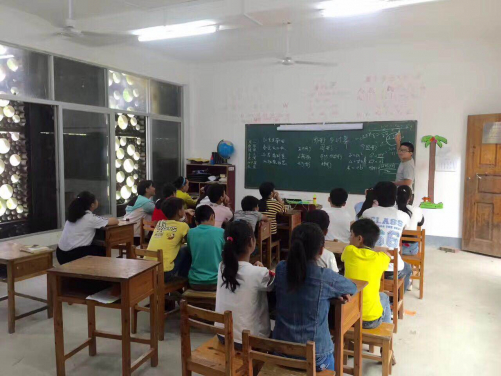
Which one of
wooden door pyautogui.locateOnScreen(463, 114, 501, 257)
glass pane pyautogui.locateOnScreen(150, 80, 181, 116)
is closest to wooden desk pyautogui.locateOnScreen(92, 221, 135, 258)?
glass pane pyautogui.locateOnScreen(150, 80, 181, 116)

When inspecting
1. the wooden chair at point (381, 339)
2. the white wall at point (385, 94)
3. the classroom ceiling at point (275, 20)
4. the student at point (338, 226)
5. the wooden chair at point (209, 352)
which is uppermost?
the classroom ceiling at point (275, 20)

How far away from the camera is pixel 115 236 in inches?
160

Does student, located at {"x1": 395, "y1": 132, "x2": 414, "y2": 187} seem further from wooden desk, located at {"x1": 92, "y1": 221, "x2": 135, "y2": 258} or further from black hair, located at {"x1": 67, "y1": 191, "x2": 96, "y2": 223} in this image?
Answer: black hair, located at {"x1": 67, "y1": 191, "x2": 96, "y2": 223}

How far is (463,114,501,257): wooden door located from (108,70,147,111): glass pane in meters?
5.06

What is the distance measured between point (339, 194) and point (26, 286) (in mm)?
3272

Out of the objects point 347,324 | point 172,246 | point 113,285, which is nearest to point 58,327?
point 113,285

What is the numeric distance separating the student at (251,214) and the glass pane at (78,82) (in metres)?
3.16

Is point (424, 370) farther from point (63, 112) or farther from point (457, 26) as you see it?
point (63, 112)

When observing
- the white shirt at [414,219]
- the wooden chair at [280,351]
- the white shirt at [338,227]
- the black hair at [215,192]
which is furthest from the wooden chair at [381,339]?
the black hair at [215,192]

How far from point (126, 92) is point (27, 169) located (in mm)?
2050

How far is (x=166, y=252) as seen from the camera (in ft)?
10.2

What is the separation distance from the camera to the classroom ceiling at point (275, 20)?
4.47m

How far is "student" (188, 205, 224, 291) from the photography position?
295 centimetres

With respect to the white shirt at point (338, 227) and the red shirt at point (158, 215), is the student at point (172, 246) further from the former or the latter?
the white shirt at point (338, 227)
